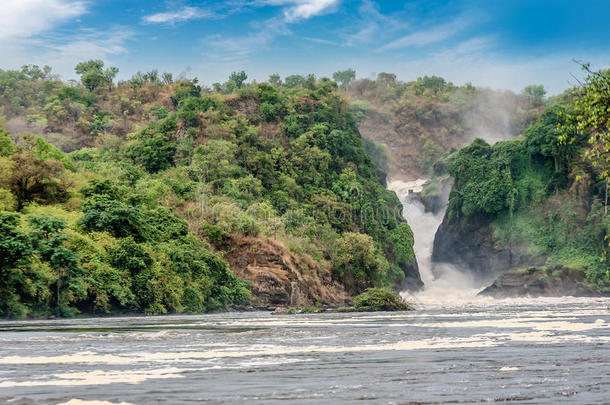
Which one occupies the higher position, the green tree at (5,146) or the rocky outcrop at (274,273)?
the green tree at (5,146)

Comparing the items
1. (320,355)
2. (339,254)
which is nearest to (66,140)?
(339,254)

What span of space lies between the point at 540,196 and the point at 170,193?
61177 mm

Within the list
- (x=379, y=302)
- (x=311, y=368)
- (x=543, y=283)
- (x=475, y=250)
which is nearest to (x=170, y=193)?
(x=379, y=302)

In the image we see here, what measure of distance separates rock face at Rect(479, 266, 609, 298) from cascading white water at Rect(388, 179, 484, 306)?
193 inches

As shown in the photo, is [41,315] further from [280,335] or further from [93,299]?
[280,335]

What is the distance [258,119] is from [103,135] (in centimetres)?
2499

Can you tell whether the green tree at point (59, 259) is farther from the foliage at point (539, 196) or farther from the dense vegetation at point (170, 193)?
the foliage at point (539, 196)

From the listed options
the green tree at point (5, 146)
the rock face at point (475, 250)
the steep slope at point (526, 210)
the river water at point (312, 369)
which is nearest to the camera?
the river water at point (312, 369)

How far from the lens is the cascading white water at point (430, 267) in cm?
11094

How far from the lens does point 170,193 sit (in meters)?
80.2

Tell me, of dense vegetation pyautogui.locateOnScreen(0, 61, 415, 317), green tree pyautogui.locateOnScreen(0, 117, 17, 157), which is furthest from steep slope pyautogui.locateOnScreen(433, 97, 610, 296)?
green tree pyautogui.locateOnScreen(0, 117, 17, 157)

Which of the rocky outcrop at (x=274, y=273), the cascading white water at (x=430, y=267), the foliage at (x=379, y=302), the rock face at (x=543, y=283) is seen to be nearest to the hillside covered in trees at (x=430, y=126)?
the cascading white water at (x=430, y=267)

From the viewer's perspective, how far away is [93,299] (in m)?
48.2

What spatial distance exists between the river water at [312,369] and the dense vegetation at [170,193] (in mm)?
23108
